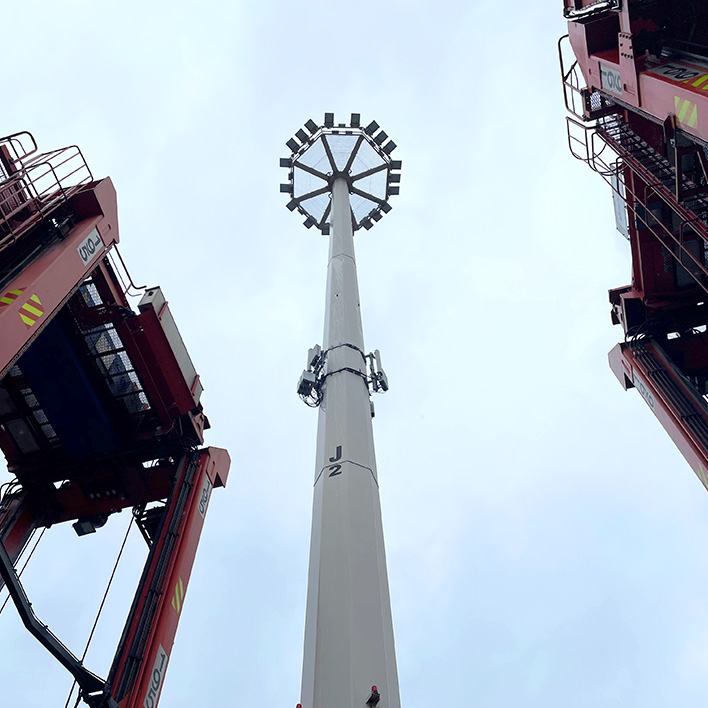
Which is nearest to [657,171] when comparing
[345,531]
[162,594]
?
[345,531]

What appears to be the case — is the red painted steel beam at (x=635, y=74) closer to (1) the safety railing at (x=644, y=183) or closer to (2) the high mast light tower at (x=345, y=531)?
(1) the safety railing at (x=644, y=183)

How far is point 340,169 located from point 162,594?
17059 millimetres

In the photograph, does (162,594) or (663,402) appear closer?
(162,594)

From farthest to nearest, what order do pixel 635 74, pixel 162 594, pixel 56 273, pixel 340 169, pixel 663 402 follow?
pixel 340 169, pixel 663 402, pixel 162 594, pixel 635 74, pixel 56 273

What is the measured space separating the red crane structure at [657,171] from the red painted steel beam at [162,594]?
29.3ft

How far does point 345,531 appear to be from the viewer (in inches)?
349

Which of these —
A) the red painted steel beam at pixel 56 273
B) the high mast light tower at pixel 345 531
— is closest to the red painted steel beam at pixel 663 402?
the high mast light tower at pixel 345 531

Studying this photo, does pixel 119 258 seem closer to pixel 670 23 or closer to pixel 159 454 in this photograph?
pixel 159 454

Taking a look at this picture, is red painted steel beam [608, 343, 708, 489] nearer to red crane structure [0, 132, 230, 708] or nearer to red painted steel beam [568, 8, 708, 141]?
red painted steel beam [568, 8, 708, 141]

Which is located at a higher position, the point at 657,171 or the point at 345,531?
the point at 657,171

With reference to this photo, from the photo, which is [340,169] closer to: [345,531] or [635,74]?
[635,74]

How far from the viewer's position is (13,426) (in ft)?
47.6

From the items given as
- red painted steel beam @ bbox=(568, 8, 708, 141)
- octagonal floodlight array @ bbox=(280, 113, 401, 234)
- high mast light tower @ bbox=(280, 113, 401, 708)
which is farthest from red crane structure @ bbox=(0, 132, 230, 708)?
octagonal floodlight array @ bbox=(280, 113, 401, 234)

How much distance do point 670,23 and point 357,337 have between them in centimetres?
732
